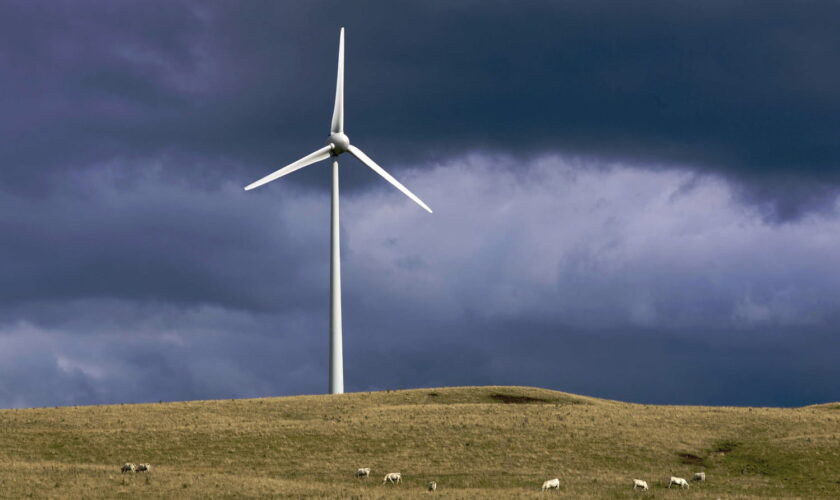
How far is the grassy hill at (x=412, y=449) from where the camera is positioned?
53.1 metres

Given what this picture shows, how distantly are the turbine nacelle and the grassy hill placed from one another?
931 inches

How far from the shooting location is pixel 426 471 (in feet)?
188

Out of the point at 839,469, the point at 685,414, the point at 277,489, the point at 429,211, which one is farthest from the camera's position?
the point at 429,211

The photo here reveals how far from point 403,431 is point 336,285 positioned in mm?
25016

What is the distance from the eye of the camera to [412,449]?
63.0 metres

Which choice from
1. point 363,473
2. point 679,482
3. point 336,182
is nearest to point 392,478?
point 363,473

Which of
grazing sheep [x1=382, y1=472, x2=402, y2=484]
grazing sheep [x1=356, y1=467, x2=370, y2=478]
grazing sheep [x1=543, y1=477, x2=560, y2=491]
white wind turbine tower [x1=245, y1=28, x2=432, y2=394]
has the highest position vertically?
white wind turbine tower [x1=245, y1=28, x2=432, y2=394]

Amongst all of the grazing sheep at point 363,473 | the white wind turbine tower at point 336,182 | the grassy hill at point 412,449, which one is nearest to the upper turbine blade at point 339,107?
the white wind turbine tower at point 336,182

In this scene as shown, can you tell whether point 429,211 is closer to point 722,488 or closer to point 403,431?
point 403,431

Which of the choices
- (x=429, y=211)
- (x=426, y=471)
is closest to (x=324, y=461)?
(x=426, y=471)

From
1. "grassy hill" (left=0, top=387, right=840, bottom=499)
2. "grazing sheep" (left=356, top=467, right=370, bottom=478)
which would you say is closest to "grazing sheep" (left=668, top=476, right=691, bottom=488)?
"grassy hill" (left=0, top=387, right=840, bottom=499)

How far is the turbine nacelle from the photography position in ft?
312

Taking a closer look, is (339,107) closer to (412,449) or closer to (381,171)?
(381,171)

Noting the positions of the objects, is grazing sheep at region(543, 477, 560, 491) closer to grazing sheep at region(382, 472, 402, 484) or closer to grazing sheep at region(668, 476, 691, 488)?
grazing sheep at region(668, 476, 691, 488)
